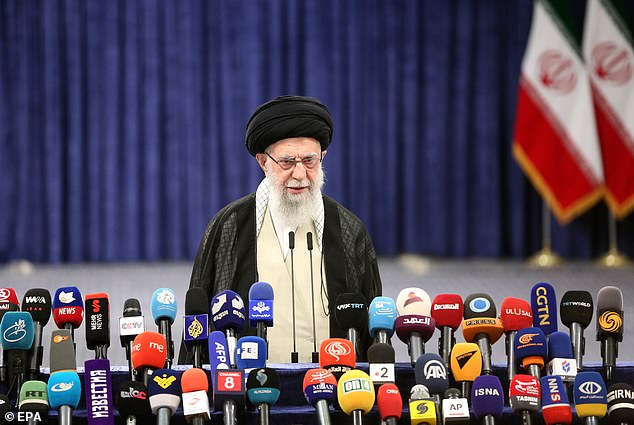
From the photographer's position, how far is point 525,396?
2.33m

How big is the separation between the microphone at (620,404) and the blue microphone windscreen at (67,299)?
4.14 feet

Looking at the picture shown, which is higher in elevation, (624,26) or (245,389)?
(624,26)

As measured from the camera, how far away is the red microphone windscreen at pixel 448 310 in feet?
8.66

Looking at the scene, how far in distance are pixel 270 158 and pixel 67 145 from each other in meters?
6.30

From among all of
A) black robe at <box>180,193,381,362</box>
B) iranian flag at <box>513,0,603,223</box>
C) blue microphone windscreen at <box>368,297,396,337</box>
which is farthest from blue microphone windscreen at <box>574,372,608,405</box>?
iranian flag at <box>513,0,603,223</box>

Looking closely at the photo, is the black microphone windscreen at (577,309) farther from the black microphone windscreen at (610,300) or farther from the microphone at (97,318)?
the microphone at (97,318)

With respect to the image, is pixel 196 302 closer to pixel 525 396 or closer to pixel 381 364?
pixel 381 364

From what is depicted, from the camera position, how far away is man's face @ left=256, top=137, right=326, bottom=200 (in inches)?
134

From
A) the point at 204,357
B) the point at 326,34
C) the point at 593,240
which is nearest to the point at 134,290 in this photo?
the point at 326,34

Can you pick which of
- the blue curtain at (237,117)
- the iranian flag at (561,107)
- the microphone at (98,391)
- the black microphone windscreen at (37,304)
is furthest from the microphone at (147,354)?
the blue curtain at (237,117)

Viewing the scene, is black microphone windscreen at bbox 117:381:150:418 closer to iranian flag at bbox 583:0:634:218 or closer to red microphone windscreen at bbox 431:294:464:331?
red microphone windscreen at bbox 431:294:464:331

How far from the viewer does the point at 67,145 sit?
9.39 meters

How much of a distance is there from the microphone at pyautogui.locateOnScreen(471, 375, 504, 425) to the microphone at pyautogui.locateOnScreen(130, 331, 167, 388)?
705 millimetres

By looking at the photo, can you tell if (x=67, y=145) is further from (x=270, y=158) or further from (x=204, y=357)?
(x=204, y=357)
